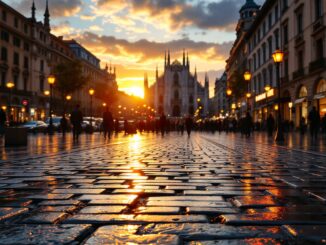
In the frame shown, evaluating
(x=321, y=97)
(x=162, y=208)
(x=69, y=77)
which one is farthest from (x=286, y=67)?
(x=162, y=208)

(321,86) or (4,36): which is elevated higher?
(4,36)

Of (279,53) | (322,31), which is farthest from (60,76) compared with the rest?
(279,53)

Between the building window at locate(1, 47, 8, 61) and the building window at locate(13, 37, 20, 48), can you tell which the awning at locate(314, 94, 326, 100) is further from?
the building window at locate(13, 37, 20, 48)

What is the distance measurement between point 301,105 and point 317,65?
6278mm

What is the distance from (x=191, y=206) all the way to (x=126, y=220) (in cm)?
77

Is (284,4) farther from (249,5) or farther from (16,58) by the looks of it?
(16,58)

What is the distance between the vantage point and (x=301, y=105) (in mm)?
34938

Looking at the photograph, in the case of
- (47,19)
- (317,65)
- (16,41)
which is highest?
(47,19)

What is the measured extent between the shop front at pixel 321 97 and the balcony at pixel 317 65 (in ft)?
Result: 3.42

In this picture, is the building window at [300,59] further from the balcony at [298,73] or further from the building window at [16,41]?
the building window at [16,41]

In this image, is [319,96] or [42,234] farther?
[319,96]

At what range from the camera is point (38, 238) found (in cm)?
242

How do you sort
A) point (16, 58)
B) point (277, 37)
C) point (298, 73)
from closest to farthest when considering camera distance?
1. point (298, 73)
2. point (277, 37)
3. point (16, 58)

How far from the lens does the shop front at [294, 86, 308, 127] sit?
33391 millimetres
